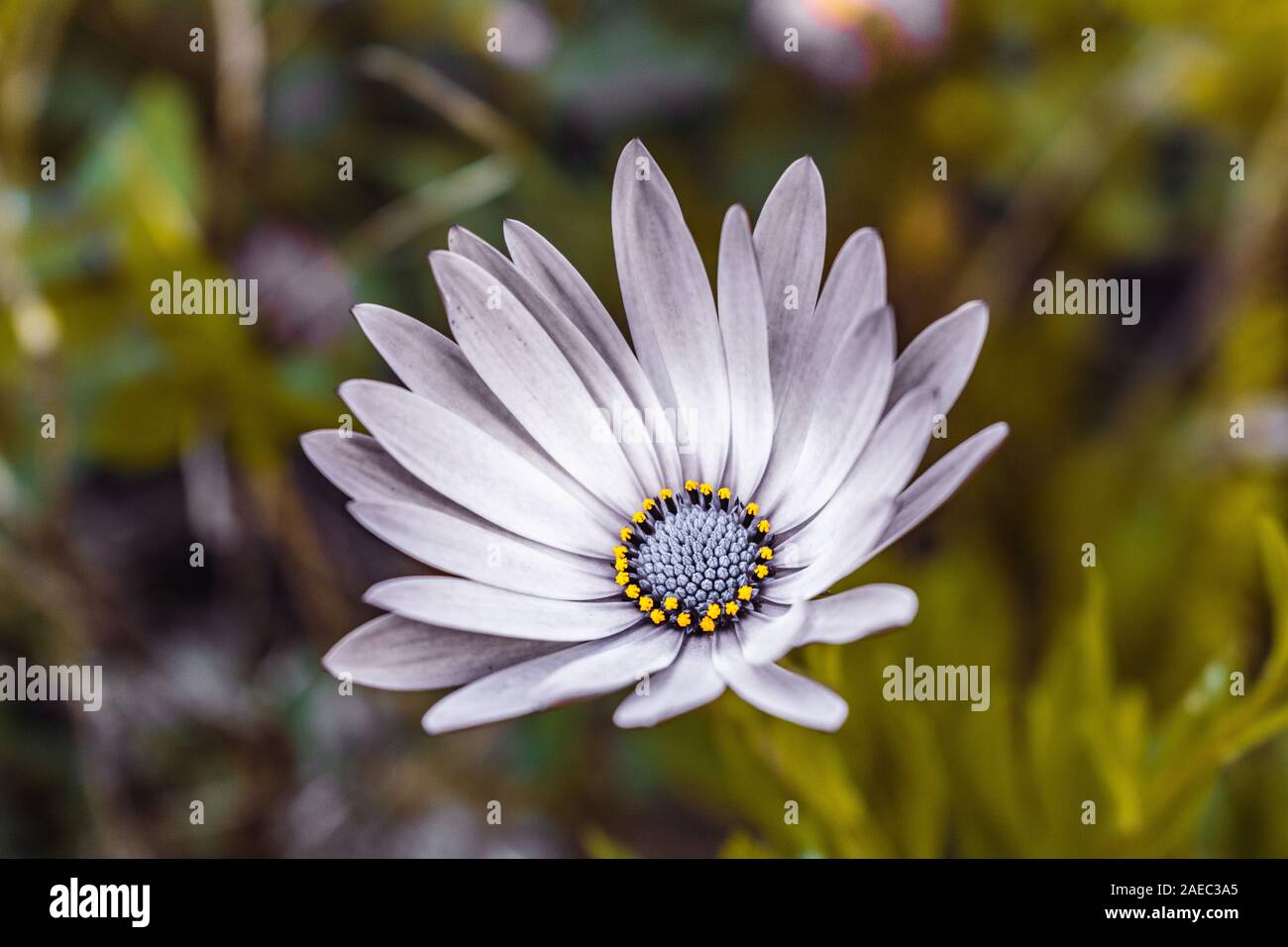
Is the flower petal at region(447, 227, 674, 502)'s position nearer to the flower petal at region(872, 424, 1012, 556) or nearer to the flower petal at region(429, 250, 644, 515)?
the flower petal at region(429, 250, 644, 515)

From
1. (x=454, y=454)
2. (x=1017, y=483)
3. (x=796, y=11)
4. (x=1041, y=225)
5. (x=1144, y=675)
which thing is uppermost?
(x=796, y=11)

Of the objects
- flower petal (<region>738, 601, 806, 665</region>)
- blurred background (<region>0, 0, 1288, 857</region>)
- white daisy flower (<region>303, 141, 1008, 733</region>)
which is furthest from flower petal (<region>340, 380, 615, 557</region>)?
blurred background (<region>0, 0, 1288, 857</region>)

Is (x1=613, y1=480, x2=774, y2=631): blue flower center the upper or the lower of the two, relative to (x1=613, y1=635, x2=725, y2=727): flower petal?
upper

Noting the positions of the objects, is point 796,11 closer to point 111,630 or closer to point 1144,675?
point 1144,675

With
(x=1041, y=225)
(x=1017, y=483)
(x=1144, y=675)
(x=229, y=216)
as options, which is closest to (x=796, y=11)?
(x=1041, y=225)

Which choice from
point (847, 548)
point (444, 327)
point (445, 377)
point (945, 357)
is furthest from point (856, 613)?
point (444, 327)

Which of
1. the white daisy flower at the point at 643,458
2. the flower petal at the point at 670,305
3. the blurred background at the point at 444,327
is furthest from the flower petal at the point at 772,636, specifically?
the blurred background at the point at 444,327

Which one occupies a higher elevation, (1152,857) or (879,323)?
(879,323)
